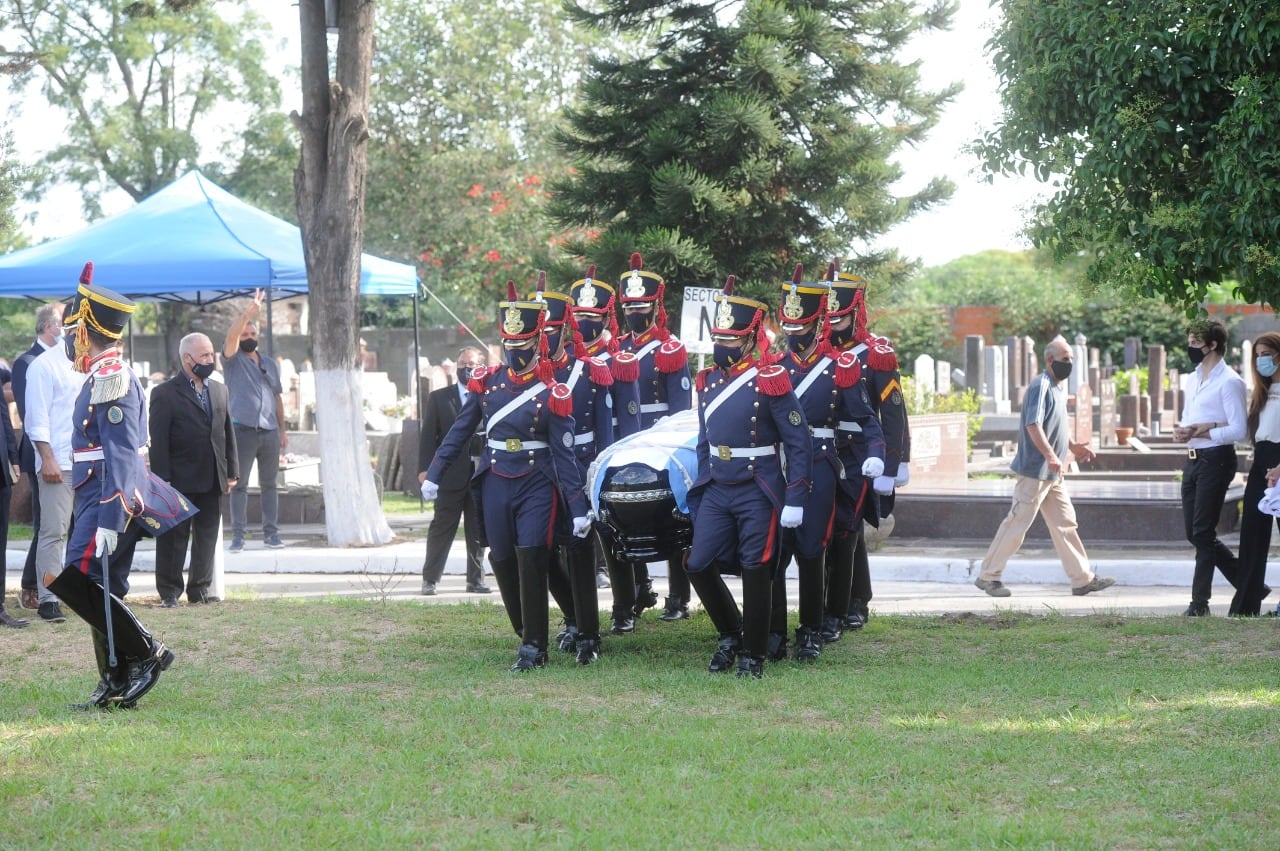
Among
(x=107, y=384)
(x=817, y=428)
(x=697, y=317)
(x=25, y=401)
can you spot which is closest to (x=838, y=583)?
(x=817, y=428)

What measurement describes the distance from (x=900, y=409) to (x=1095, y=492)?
6.68m

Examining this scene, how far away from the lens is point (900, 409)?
891cm

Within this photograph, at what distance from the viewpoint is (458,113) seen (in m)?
37.2

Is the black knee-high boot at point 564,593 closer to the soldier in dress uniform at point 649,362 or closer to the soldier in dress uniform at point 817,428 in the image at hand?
the soldier in dress uniform at point 649,362

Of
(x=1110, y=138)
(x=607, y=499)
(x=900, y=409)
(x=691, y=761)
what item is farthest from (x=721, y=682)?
(x=1110, y=138)

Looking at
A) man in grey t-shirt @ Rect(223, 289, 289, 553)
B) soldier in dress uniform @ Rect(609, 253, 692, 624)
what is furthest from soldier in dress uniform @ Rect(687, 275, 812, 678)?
man in grey t-shirt @ Rect(223, 289, 289, 553)

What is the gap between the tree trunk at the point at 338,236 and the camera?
1442 centimetres

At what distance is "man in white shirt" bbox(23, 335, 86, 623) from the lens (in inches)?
391

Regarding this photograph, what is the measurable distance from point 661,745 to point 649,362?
3669 millimetres

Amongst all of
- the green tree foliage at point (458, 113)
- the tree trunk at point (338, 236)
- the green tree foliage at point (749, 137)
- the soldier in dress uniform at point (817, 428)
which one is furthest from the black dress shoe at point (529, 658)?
the green tree foliage at point (458, 113)

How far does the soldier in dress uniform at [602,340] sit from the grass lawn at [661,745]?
131 centimetres

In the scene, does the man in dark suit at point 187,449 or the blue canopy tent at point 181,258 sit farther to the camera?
the blue canopy tent at point 181,258

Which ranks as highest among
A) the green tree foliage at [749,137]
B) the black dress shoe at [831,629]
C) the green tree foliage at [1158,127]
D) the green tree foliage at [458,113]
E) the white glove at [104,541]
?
the green tree foliage at [458,113]

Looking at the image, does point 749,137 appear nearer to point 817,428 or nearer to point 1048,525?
point 1048,525
